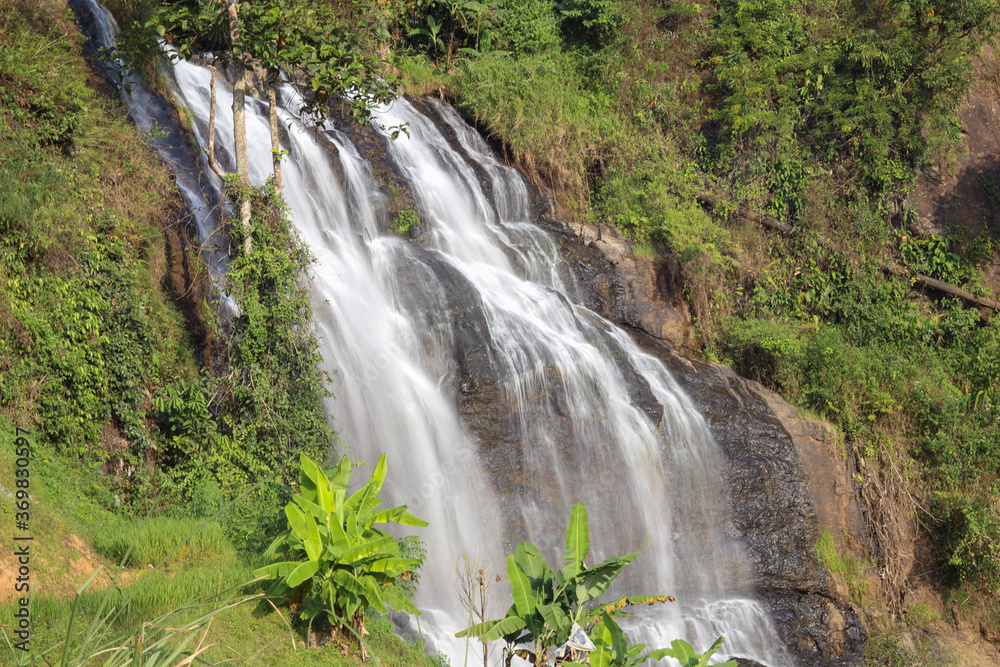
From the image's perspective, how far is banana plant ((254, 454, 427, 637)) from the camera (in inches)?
215

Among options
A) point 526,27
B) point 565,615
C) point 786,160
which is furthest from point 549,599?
point 526,27

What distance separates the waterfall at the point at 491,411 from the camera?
10.0 metres

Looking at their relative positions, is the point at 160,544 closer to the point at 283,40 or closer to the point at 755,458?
the point at 283,40

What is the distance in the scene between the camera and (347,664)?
552 cm

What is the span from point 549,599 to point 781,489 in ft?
24.6

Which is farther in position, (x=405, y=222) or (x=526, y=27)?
(x=526, y=27)

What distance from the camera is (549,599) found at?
5.11 m

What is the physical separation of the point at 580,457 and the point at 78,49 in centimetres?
869

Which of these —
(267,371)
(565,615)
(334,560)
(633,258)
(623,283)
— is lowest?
(565,615)

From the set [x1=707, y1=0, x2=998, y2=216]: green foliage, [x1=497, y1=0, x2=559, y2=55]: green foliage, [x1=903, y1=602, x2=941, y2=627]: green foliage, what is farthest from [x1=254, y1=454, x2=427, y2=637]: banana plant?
[x1=497, y1=0, x2=559, y2=55]: green foliage

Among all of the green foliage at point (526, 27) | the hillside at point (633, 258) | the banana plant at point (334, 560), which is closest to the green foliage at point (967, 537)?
the hillside at point (633, 258)

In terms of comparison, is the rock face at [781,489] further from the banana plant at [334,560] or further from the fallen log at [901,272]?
the banana plant at [334,560]

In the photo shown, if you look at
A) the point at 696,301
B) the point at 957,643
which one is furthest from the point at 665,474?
the point at 957,643

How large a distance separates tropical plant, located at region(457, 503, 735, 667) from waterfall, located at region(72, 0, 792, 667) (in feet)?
13.1
